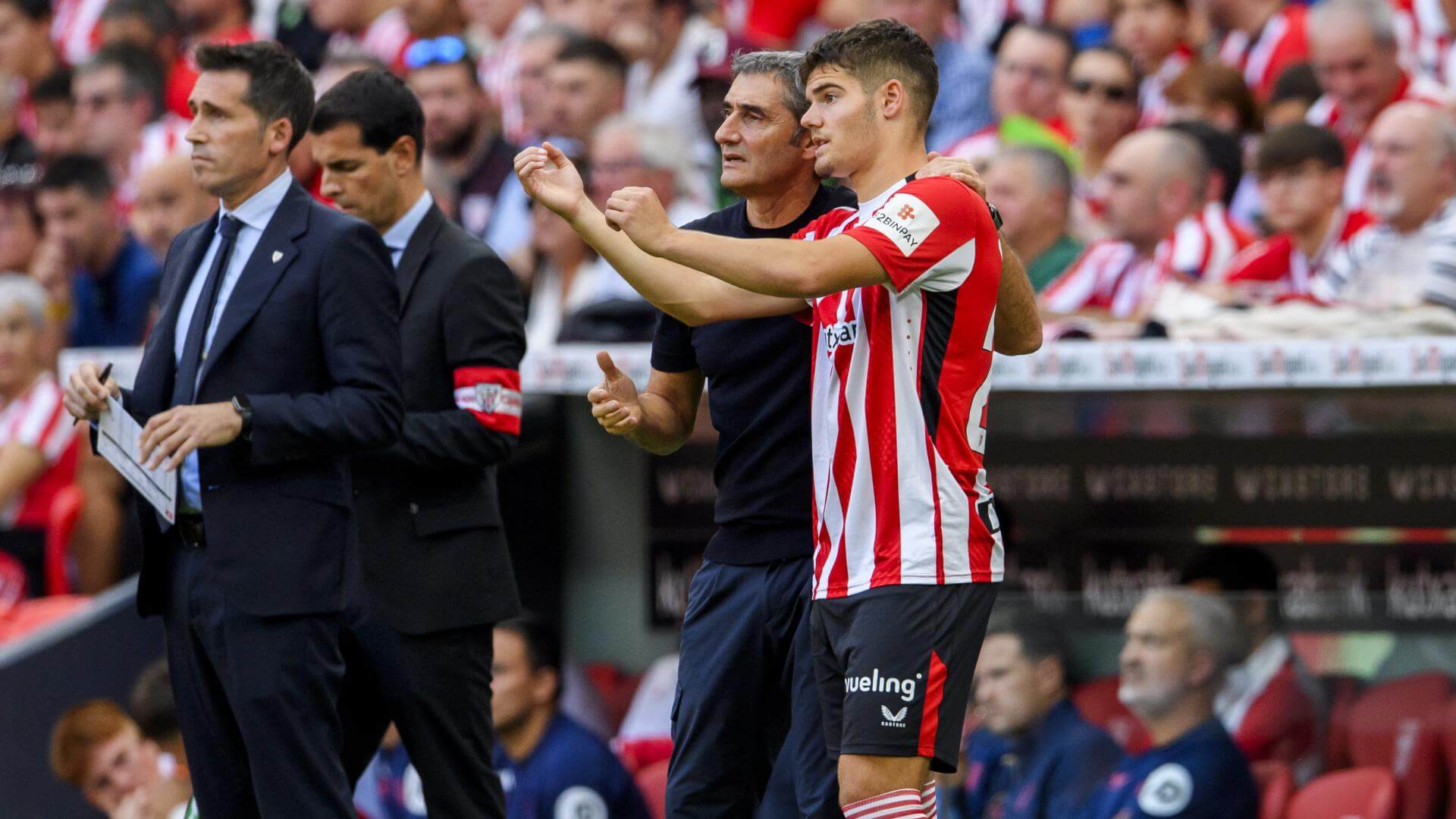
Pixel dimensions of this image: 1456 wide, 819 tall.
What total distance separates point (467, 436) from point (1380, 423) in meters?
3.54

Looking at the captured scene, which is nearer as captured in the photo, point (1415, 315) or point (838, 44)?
point (838, 44)

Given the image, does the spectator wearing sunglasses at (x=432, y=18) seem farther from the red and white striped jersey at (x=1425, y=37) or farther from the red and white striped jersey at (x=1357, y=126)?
the red and white striped jersey at (x=1425, y=37)

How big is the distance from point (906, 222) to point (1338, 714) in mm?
3319

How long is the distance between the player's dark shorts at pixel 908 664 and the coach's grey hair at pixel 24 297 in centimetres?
601

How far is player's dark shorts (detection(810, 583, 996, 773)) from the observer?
3.82m

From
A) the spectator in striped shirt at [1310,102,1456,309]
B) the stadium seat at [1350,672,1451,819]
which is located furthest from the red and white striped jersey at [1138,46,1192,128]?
the stadium seat at [1350,672,1451,819]

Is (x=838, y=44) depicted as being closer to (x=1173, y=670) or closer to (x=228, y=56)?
(x=228, y=56)

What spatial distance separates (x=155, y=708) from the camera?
7160 mm

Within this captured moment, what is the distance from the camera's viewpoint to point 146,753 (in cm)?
733

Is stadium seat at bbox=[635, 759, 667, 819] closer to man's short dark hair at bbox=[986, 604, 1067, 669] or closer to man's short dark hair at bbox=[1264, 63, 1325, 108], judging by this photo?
man's short dark hair at bbox=[986, 604, 1067, 669]

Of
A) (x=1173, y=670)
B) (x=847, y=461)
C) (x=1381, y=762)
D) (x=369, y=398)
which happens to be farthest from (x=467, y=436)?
(x=1381, y=762)

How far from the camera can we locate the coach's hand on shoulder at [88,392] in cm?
432

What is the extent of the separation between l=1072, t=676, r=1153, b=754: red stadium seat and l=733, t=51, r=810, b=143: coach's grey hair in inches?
116

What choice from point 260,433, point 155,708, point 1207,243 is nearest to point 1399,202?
point 1207,243
